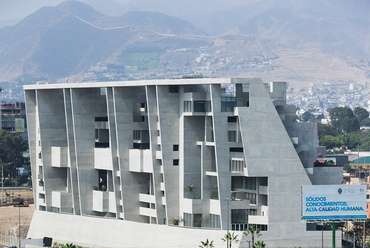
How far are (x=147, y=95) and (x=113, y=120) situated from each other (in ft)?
28.2

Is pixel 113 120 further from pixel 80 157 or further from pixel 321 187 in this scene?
pixel 321 187

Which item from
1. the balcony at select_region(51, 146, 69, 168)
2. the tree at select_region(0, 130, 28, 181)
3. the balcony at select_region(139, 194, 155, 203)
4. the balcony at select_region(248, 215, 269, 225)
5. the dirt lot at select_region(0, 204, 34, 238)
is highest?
the balcony at select_region(51, 146, 69, 168)

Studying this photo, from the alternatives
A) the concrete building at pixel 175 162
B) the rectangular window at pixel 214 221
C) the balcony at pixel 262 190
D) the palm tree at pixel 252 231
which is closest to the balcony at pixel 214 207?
the concrete building at pixel 175 162

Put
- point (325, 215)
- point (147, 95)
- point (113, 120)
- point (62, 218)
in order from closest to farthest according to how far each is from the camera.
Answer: point (325, 215)
point (147, 95)
point (113, 120)
point (62, 218)

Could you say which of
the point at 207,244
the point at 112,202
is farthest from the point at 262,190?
the point at 112,202

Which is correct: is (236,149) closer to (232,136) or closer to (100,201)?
(232,136)

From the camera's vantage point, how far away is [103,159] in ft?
355

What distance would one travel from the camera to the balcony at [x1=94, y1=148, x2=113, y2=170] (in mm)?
106750

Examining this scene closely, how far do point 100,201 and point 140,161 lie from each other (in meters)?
11.0

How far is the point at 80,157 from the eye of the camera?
4343 inches

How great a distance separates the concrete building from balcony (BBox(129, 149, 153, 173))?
0.13 metres

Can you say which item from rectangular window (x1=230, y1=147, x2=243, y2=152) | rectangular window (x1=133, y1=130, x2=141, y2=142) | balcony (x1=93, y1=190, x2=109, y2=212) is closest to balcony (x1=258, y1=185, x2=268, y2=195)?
rectangular window (x1=230, y1=147, x2=243, y2=152)

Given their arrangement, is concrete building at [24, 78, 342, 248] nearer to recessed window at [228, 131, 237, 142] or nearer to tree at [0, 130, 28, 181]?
recessed window at [228, 131, 237, 142]

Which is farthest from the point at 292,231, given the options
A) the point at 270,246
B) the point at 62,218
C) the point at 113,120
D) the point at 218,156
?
the point at 62,218
